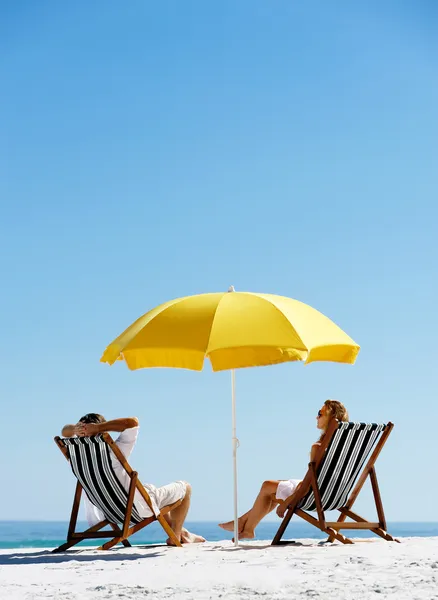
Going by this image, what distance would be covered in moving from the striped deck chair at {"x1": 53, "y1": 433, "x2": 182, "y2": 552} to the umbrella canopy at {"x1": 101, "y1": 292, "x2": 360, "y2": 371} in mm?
728

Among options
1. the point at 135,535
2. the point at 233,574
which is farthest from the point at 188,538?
the point at 135,535

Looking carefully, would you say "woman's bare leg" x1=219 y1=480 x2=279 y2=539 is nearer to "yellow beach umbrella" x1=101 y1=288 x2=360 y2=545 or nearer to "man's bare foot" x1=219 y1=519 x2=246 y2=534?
"man's bare foot" x1=219 y1=519 x2=246 y2=534

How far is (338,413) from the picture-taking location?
6773mm

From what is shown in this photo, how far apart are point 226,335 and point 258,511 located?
1.90 metres

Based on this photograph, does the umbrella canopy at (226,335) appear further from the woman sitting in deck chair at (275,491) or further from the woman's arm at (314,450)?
the woman's arm at (314,450)

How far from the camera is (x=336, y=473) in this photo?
6.67 metres

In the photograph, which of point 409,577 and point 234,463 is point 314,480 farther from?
point 409,577

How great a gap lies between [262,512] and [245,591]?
296 centimetres

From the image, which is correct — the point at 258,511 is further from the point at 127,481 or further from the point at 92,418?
the point at 92,418

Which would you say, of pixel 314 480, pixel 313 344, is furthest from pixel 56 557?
pixel 313 344

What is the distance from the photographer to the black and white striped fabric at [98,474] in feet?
21.0

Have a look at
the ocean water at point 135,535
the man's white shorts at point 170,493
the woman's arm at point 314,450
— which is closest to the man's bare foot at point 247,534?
the man's white shorts at point 170,493

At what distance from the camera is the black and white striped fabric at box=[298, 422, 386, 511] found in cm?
655

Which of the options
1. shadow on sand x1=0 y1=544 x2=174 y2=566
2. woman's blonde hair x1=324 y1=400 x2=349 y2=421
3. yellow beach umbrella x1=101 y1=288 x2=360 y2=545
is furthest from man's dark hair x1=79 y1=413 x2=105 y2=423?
woman's blonde hair x1=324 y1=400 x2=349 y2=421
